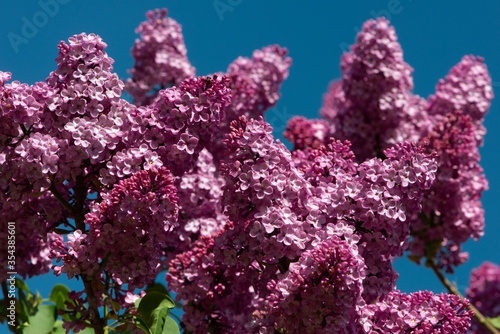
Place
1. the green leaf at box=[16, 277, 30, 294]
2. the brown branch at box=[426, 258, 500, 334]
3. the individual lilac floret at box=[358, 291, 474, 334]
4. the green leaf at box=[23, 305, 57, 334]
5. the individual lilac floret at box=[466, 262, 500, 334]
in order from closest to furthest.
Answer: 1. the individual lilac floret at box=[358, 291, 474, 334]
2. the green leaf at box=[23, 305, 57, 334]
3. the green leaf at box=[16, 277, 30, 294]
4. the brown branch at box=[426, 258, 500, 334]
5. the individual lilac floret at box=[466, 262, 500, 334]

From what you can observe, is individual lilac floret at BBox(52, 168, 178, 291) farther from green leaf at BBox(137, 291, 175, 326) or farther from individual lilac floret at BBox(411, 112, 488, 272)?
individual lilac floret at BBox(411, 112, 488, 272)

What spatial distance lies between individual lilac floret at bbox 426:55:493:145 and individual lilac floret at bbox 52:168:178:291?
4.40 m

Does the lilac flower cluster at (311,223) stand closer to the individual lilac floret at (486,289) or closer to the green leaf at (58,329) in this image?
the green leaf at (58,329)

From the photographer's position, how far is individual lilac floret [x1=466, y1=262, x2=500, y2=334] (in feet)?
29.0

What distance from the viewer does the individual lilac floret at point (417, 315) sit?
384 cm

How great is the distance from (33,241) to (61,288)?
0.60m

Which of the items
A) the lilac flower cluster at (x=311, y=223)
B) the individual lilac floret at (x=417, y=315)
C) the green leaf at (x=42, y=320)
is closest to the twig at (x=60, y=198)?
the lilac flower cluster at (x=311, y=223)

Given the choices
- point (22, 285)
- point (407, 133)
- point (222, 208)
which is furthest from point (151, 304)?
point (407, 133)

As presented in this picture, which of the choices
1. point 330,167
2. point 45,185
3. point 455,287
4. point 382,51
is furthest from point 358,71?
point 45,185

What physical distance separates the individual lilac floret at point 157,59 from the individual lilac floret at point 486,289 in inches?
191

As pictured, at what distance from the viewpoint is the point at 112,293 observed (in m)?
4.36

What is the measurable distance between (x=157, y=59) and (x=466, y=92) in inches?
130

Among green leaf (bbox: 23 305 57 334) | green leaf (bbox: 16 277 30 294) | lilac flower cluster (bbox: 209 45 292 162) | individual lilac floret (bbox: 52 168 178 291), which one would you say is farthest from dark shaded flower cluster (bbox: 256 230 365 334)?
lilac flower cluster (bbox: 209 45 292 162)

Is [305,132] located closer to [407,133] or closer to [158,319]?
[407,133]
